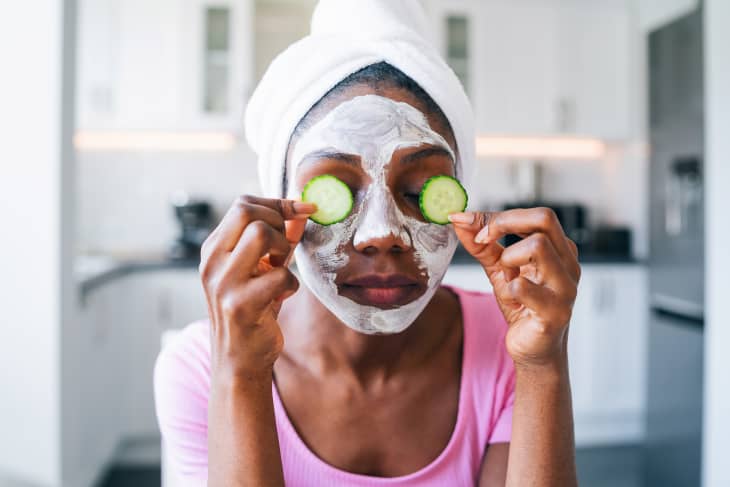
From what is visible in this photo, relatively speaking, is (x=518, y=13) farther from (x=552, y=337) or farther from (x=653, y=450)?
(x=552, y=337)

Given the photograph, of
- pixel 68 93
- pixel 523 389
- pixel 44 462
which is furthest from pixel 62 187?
pixel 523 389

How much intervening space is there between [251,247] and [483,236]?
0.34m

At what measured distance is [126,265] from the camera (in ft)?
9.71

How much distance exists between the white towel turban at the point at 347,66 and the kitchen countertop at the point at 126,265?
1.61 metres

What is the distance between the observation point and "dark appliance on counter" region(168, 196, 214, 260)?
3373 mm

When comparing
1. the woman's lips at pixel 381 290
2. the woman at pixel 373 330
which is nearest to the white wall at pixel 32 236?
the woman at pixel 373 330

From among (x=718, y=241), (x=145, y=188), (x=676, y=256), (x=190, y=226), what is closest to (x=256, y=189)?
(x=190, y=226)

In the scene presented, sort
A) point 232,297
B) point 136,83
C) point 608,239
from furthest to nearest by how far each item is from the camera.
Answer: point 608,239, point 136,83, point 232,297

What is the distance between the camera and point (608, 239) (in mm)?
3668

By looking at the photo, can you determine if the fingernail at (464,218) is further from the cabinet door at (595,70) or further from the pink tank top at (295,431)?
the cabinet door at (595,70)

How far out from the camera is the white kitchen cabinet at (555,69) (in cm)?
371

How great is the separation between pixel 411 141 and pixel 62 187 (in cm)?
149

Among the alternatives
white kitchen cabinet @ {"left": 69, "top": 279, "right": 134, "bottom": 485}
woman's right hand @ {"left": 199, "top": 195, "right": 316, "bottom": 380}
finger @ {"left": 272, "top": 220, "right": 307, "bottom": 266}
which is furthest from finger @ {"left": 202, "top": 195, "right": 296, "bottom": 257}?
white kitchen cabinet @ {"left": 69, "top": 279, "right": 134, "bottom": 485}

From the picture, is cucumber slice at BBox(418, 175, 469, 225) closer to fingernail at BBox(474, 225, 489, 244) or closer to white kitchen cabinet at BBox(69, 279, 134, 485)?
fingernail at BBox(474, 225, 489, 244)
